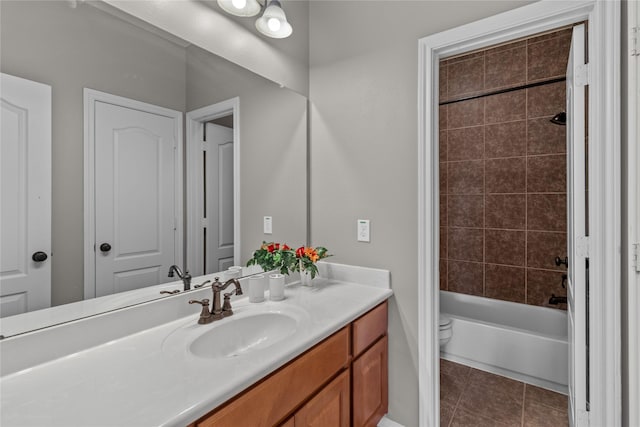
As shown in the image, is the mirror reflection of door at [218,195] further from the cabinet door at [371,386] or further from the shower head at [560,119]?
the shower head at [560,119]

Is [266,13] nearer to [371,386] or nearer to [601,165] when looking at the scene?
[601,165]

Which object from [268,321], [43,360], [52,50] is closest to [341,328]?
[268,321]

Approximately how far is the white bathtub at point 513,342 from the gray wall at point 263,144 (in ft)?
5.00

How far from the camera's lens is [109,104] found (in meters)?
1.10

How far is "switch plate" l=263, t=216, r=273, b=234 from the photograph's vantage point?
180cm

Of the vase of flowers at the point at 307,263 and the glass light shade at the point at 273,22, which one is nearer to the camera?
the glass light shade at the point at 273,22

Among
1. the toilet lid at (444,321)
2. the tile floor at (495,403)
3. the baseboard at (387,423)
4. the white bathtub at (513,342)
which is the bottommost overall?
the tile floor at (495,403)

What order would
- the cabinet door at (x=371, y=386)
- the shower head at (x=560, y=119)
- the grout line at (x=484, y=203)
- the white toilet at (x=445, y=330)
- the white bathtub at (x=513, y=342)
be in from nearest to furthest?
the cabinet door at (x=371, y=386) → the white bathtub at (x=513, y=342) → the shower head at (x=560, y=119) → the white toilet at (x=445, y=330) → the grout line at (x=484, y=203)

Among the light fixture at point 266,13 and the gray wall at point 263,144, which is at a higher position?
the light fixture at point 266,13

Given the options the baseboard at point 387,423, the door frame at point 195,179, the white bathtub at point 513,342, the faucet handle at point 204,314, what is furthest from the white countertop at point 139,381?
the white bathtub at point 513,342

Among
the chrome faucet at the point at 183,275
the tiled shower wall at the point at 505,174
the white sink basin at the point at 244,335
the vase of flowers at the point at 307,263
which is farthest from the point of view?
the tiled shower wall at the point at 505,174

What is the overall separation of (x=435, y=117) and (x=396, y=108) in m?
0.21

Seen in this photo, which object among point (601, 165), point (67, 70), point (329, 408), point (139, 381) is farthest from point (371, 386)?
point (67, 70)

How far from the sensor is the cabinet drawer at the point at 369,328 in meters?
1.41
